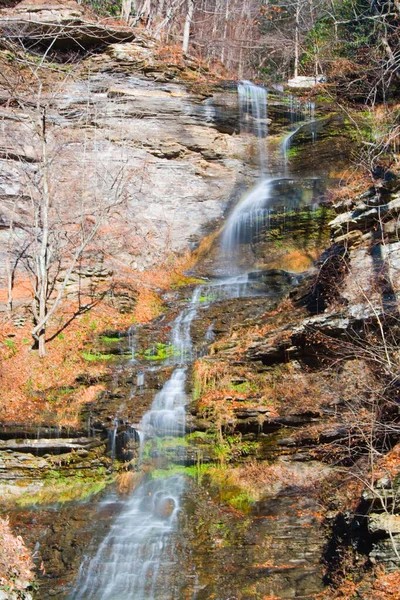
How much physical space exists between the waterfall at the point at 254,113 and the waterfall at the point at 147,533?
598 inches

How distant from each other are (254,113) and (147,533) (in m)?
19.7

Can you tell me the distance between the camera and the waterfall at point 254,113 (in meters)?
23.4

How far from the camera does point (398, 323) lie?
31.2 feet

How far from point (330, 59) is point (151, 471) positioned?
69.8 feet

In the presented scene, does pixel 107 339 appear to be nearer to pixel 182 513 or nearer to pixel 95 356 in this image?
pixel 95 356

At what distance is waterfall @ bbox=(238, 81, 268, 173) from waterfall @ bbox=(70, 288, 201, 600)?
15183 mm

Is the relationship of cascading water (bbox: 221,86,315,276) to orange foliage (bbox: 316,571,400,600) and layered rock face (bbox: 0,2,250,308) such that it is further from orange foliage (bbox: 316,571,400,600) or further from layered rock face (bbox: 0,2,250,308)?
orange foliage (bbox: 316,571,400,600)

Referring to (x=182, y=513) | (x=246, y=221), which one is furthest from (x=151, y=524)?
(x=246, y=221)

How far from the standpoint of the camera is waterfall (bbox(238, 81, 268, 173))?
23.4 m

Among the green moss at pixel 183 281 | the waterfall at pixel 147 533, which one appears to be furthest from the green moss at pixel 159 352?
the green moss at pixel 183 281

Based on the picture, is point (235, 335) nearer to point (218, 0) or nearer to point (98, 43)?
point (98, 43)

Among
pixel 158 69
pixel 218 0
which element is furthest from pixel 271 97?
pixel 218 0

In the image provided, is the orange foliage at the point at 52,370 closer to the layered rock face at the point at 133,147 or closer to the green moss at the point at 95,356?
the green moss at the point at 95,356

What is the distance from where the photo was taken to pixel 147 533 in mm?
8391
